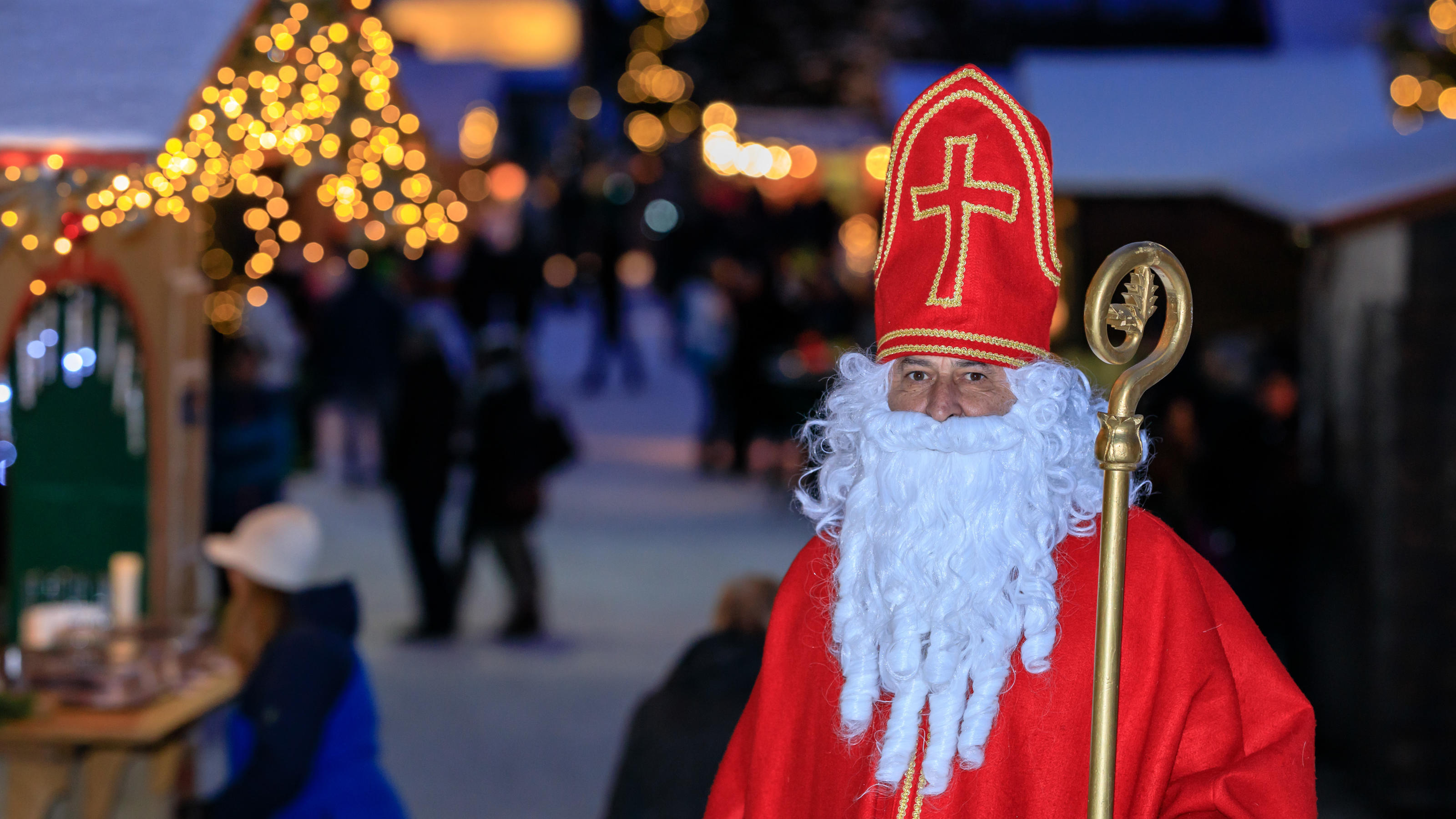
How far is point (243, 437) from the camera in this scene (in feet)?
25.2

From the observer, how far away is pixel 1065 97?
30.6ft

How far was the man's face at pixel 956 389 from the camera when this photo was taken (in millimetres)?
2293

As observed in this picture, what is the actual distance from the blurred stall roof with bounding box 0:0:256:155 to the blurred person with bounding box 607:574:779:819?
1.85 meters

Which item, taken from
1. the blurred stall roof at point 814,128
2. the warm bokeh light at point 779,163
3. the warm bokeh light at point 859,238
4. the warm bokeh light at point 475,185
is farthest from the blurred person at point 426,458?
the warm bokeh light at point 859,238

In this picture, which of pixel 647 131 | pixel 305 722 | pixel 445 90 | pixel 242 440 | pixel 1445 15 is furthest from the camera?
pixel 647 131

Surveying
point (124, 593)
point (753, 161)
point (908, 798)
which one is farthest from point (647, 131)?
point (908, 798)

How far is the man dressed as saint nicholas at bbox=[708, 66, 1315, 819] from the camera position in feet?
6.77

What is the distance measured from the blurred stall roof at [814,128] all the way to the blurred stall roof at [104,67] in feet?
39.7

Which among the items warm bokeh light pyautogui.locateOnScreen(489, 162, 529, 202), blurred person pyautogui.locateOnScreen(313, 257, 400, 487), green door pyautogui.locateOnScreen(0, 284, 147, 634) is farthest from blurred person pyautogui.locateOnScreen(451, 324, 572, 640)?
warm bokeh light pyautogui.locateOnScreen(489, 162, 529, 202)

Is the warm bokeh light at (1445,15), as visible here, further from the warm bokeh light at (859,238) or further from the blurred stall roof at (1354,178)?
the warm bokeh light at (859,238)

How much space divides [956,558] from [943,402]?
0.26 metres

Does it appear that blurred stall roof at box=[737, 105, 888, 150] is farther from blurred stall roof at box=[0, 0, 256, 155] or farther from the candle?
blurred stall roof at box=[0, 0, 256, 155]

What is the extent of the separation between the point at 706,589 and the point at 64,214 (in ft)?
21.3

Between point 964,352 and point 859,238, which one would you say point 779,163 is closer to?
point 859,238
